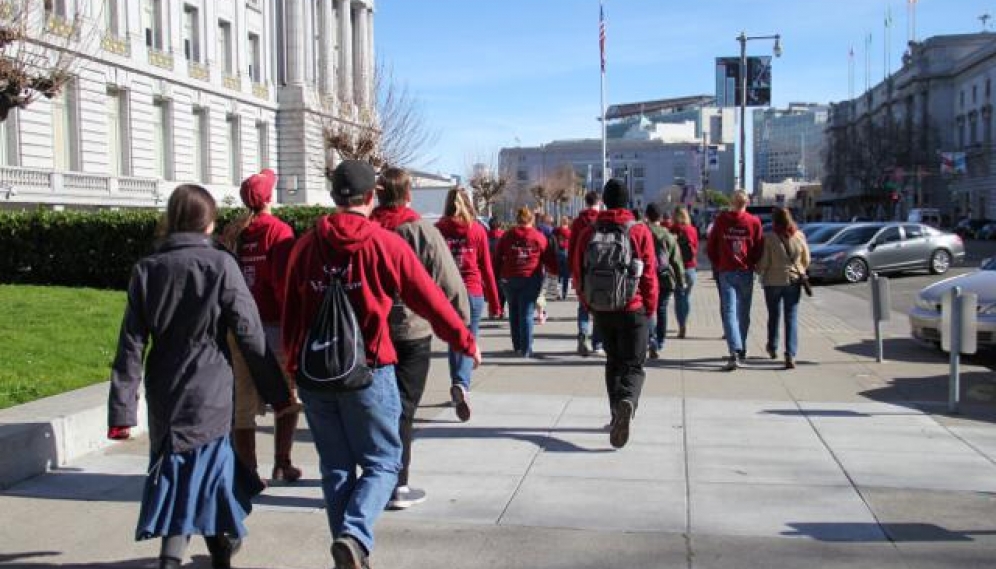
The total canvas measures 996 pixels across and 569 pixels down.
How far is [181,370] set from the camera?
3824 mm

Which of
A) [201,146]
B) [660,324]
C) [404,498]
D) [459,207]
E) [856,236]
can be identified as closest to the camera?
[404,498]

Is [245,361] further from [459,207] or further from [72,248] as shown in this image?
[72,248]

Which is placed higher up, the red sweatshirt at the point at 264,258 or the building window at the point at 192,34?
the building window at the point at 192,34

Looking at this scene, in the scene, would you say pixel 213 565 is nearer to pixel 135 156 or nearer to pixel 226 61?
pixel 135 156

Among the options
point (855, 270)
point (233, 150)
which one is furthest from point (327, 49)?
point (855, 270)

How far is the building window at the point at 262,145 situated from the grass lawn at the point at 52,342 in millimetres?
41476

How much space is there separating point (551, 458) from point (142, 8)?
135 ft

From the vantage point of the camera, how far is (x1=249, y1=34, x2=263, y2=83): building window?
53.3 m

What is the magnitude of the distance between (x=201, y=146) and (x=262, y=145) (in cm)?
652

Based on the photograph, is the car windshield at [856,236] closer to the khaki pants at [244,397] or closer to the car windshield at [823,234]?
the car windshield at [823,234]

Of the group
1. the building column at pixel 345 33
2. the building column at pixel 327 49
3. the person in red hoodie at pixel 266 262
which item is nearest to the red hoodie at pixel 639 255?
the person in red hoodie at pixel 266 262

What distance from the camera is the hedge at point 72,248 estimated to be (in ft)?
54.3

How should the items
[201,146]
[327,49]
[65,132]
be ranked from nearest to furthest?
[65,132] → [201,146] → [327,49]

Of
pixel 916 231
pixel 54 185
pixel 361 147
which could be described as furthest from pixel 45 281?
pixel 916 231
